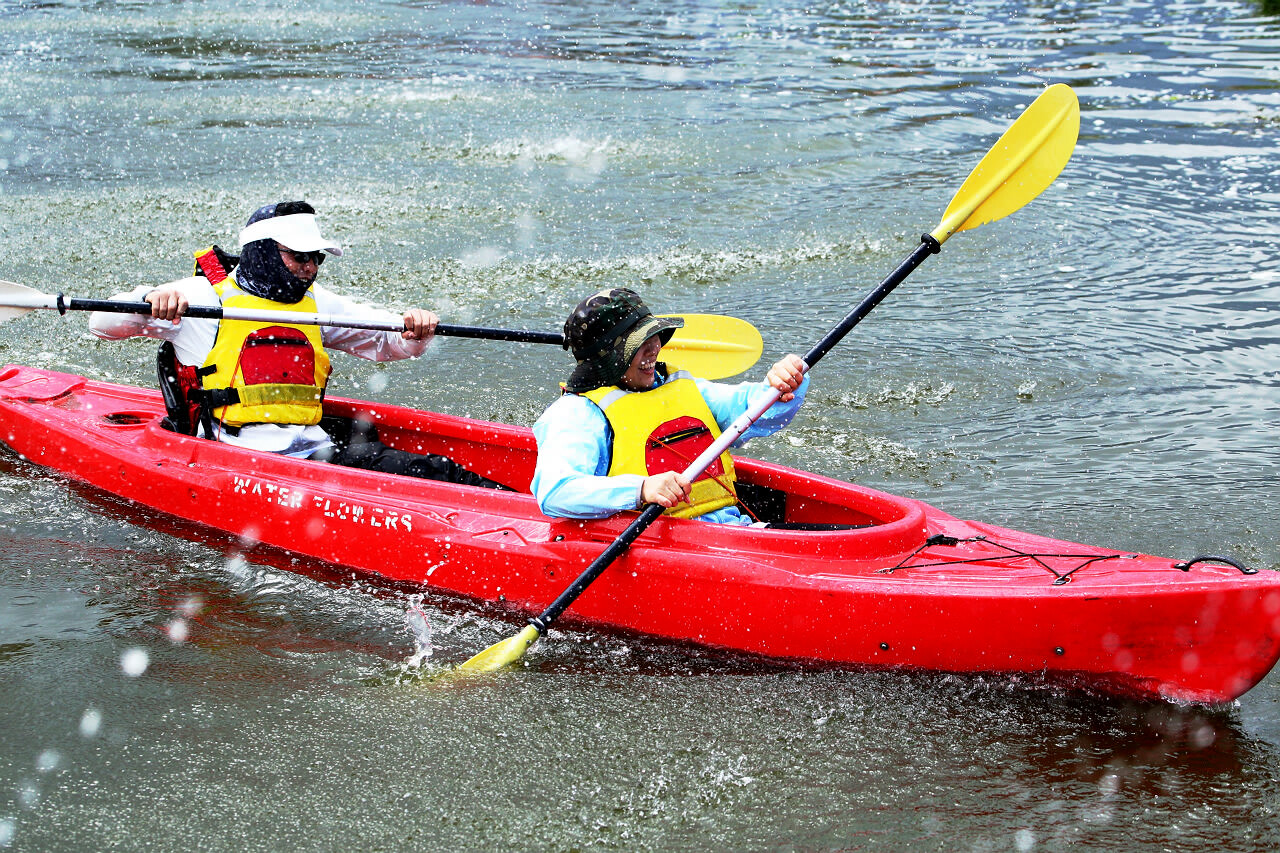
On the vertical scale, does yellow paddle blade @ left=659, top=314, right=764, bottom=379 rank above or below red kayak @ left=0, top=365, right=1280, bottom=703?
above

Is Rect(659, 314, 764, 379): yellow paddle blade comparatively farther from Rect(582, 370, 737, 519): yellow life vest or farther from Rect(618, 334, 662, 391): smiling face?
Rect(618, 334, 662, 391): smiling face

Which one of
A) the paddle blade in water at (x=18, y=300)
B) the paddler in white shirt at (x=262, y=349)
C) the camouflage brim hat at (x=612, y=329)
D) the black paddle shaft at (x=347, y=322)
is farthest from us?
the paddle blade in water at (x=18, y=300)

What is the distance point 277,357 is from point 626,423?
1.67 metres

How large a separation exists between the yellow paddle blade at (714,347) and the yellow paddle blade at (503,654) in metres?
1.44

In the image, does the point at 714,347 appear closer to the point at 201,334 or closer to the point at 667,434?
the point at 667,434

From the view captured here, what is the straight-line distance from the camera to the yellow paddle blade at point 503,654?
4.18 m

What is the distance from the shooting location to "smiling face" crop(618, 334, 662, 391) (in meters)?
4.20

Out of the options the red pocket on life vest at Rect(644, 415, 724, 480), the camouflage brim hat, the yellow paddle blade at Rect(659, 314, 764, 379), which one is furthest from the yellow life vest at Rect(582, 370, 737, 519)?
the yellow paddle blade at Rect(659, 314, 764, 379)

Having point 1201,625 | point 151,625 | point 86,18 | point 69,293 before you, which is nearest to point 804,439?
point 1201,625

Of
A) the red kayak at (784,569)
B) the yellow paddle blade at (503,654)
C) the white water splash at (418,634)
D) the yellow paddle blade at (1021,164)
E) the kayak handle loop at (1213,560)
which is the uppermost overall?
the yellow paddle blade at (1021,164)

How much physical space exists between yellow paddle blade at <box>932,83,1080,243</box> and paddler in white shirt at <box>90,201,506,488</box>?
2.22 m

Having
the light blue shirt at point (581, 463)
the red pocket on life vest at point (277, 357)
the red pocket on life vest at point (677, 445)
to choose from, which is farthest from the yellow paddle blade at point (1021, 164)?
the red pocket on life vest at point (277, 357)

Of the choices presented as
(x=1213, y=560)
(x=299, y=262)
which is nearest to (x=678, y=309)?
(x=299, y=262)

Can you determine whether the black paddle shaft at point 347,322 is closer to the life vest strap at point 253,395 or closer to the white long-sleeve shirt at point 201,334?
the white long-sleeve shirt at point 201,334
